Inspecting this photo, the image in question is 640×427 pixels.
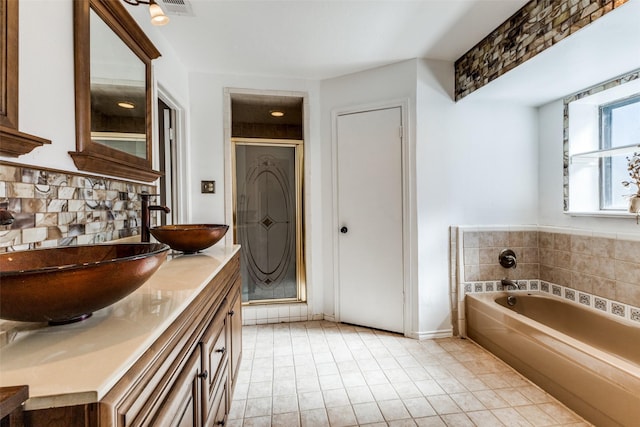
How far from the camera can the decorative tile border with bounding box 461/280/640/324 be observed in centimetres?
197

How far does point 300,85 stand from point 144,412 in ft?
9.31

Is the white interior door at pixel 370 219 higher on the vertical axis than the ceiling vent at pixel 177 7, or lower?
lower

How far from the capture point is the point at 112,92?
1.45 meters

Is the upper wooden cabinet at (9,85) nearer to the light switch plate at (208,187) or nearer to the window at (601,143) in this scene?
the light switch plate at (208,187)

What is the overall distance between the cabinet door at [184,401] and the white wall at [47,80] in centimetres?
84

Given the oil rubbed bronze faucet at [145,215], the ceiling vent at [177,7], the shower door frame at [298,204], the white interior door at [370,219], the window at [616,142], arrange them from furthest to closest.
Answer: the shower door frame at [298,204]
the white interior door at [370,219]
the window at [616,142]
the ceiling vent at [177,7]
the oil rubbed bronze faucet at [145,215]

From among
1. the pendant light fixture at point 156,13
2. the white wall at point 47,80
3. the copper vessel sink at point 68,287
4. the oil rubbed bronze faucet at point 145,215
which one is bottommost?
the copper vessel sink at point 68,287

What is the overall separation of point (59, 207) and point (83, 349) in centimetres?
81

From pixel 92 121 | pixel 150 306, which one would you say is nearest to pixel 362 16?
pixel 92 121

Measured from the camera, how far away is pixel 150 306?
2.65 ft

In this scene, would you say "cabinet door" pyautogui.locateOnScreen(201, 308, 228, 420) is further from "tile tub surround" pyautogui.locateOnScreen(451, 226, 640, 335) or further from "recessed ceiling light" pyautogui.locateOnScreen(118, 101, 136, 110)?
"tile tub surround" pyautogui.locateOnScreen(451, 226, 640, 335)

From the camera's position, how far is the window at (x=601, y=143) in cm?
214

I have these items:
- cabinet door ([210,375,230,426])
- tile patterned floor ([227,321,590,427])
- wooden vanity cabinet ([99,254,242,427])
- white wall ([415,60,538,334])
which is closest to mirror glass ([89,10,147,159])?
wooden vanity cabinet ([99,254,242,427])

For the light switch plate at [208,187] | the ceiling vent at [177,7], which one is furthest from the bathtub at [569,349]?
the ceiling vent at [177,7]
